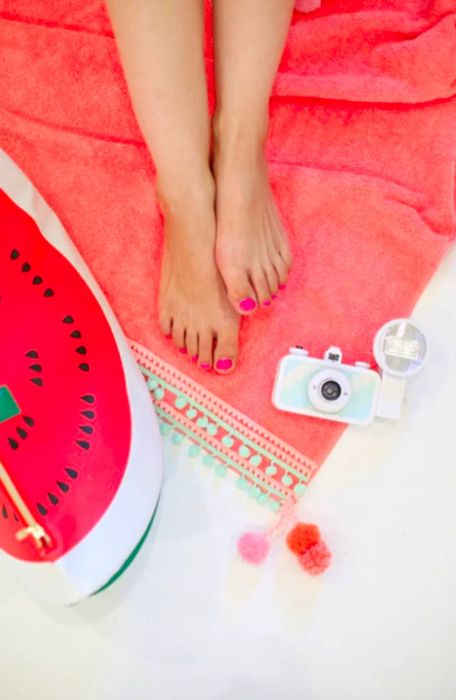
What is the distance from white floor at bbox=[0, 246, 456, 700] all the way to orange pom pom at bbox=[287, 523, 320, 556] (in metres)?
0.02

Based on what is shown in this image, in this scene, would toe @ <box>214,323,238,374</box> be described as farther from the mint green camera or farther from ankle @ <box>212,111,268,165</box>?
ankle @ <box>212,111,268,165</box>

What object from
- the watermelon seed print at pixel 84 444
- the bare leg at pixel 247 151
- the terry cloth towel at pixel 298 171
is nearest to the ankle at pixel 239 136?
the bare leg at pixel 247 151

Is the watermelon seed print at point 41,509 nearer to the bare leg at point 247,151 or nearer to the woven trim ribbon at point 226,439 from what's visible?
the woven trim ribbon at point 226,439

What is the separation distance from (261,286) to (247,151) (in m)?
0.16

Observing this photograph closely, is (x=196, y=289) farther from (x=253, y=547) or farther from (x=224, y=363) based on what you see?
(x=253, y=547)

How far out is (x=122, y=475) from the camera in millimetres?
880

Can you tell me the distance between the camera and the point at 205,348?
3.14 feet

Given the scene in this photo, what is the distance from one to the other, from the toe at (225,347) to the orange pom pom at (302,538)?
0.72ft

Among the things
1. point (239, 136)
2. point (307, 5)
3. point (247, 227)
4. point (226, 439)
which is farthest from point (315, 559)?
point (307, 5)

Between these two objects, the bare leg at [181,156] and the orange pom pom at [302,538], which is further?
the orange pom pom at [302,538]

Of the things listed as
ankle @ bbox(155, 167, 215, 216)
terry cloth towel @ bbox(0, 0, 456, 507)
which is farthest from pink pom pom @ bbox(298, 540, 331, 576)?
ankle @ bbox(155, 167, 215, 216)

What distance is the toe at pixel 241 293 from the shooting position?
94 cm

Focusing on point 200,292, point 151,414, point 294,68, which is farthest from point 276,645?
point 294,68

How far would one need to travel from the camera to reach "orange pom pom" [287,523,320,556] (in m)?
0.93
